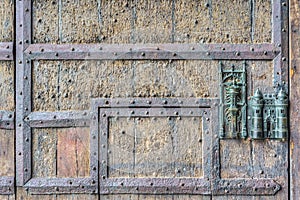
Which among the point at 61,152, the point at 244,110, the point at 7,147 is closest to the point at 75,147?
the point at 61,152

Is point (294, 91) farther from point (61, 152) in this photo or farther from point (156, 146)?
point (61, 152)

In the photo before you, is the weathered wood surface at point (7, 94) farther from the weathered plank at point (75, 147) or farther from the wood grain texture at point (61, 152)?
the weathered plank at point (75, 147)

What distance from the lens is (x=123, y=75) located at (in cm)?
148

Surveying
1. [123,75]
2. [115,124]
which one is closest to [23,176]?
[115,124]

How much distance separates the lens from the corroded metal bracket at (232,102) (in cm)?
146

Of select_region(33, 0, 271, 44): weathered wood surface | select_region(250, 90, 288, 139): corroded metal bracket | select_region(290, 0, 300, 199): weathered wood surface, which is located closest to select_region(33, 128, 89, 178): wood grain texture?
select_region(33, 0, 271, 44): weathered wood surface

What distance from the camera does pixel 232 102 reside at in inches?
57.1

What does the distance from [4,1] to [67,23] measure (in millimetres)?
275

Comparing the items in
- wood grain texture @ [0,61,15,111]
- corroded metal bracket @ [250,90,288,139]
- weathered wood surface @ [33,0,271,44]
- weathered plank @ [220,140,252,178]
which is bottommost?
weathered plank @ [220,140,252,178]

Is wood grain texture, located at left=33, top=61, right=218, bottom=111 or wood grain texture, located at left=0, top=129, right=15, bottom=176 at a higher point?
wood grain texture, located at left=33, top=61, right=218, bottom=111

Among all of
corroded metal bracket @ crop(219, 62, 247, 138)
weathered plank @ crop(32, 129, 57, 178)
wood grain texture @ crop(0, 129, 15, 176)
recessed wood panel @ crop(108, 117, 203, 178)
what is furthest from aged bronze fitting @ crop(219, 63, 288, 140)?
wood grain texture @ crop(0, 129, 15, 176)

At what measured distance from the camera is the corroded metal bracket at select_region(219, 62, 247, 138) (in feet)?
4.78

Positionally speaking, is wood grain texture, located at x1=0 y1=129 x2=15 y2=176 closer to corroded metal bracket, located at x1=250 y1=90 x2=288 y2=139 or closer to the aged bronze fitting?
the aged bronze fitting

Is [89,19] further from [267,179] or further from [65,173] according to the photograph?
[267,179]
